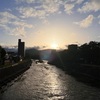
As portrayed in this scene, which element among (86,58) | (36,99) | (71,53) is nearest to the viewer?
(36,99)

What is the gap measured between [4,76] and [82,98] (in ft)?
109

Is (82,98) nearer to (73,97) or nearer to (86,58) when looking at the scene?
(73,97)

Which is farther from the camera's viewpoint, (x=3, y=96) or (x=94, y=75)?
(x=94, y=75)

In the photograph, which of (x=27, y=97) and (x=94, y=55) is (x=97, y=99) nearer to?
(x=27, y=97)

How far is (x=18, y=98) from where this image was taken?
4238 cm

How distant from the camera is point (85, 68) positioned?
375ft

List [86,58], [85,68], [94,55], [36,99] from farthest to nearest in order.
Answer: [86,58] → [94,55] → [85,68] → [36,99]

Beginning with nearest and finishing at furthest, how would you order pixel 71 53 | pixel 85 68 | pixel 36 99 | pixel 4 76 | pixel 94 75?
pixel 36 99
pixel 4 76
pixel 94 75
pixel 85 68
pixel 71 53

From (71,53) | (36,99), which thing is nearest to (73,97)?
(36,99)

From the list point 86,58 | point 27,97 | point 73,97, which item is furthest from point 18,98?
point 86,58

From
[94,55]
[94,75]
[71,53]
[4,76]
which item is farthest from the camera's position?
[71,53]

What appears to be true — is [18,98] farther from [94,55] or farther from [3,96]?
[94,55]

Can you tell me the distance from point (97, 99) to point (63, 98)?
18.8 ft

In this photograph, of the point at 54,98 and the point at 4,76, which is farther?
the point at 4,76
